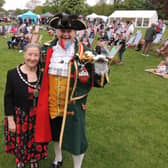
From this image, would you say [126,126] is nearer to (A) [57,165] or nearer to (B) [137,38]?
(A) [57,165]

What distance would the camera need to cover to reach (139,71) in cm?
845

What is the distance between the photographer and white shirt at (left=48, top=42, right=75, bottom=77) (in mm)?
2188

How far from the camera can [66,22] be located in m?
2.09

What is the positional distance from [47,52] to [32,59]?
0.18m

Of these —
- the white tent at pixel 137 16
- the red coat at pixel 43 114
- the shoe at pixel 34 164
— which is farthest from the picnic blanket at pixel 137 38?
the white tent at pixel 137 16

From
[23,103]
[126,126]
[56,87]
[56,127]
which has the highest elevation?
[56,87]

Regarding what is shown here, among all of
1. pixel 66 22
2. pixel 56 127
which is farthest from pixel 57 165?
pixel 66 22

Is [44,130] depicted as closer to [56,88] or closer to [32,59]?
[56,88]

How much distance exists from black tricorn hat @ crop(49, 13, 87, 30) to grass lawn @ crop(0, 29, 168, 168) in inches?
73.9

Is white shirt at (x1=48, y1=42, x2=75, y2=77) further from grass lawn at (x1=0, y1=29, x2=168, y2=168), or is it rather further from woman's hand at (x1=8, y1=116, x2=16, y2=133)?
grass lawn at (x1=0, y1=29, x2=168, y2=168)

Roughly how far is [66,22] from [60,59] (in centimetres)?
37

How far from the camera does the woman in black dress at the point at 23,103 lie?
87.4 inches

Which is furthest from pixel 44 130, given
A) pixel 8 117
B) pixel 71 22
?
pixel 71 22

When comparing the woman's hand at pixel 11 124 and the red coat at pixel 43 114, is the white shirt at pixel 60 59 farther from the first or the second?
the woman's hand at pixel 11 124
